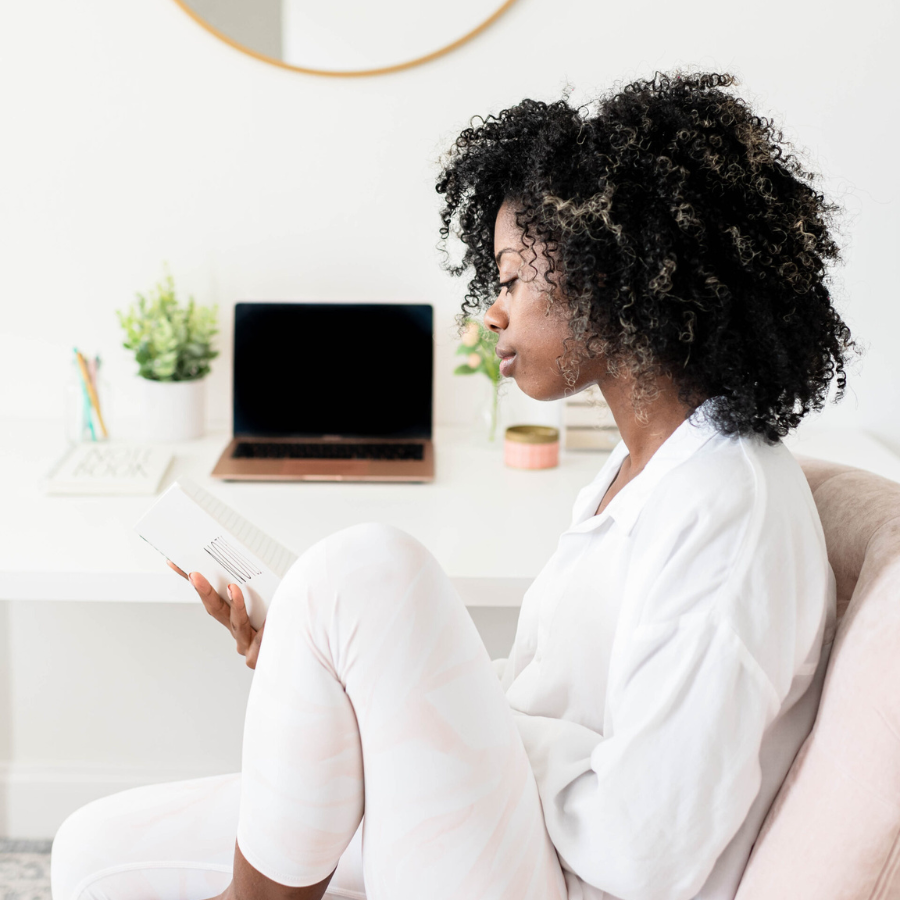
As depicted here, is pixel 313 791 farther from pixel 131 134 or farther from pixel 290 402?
pixel 131 134

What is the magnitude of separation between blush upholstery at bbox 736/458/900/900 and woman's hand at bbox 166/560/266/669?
50cm

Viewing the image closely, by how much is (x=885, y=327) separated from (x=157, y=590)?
1.25 metres

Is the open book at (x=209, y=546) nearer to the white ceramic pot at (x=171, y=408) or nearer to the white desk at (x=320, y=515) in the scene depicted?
the white desk at (x=320, y=515)

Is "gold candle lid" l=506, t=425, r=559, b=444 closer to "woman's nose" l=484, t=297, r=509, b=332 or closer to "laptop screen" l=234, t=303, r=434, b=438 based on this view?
"laptop screen" l=234, t=303, r=434, b=438

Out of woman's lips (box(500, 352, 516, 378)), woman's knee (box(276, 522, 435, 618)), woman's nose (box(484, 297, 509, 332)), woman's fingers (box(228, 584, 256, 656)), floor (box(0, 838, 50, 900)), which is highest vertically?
woman's nose (box(484, 297, 509, 332))

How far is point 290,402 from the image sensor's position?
1541 millimetres

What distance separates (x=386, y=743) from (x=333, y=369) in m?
0.94

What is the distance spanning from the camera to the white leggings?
0.66 m

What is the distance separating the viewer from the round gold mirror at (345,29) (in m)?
1.47

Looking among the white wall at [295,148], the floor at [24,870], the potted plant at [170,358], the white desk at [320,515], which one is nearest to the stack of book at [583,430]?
the white desk at [320,515]

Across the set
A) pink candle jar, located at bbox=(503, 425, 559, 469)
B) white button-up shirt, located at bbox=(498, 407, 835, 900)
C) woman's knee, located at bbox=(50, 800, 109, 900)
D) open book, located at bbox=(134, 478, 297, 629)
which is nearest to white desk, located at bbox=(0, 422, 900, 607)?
pink candle jar, located at bbox=(503, 425, 559, 469)

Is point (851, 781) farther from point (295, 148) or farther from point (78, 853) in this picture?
point (295, 148)

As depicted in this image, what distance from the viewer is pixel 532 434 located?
1449 mm

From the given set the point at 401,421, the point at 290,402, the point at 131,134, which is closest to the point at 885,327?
the point at 401,421
